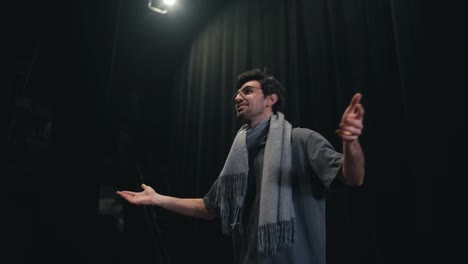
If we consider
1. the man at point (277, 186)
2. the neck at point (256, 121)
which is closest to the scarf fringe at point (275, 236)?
the man at point (277, 186)

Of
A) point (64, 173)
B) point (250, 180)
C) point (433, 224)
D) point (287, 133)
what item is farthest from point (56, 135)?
point (433, 224)

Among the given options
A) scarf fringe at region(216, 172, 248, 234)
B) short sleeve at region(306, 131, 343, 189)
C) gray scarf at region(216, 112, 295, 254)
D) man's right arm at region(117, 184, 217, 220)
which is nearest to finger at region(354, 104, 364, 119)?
short sleeve at region(306, 131, 343, 189)

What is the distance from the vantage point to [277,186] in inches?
57.7

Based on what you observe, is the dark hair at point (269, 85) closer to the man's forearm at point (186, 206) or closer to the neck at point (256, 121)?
the neck at point (256, 121)

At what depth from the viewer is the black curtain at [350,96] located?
5.58 ft

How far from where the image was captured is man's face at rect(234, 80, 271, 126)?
1.85 metres

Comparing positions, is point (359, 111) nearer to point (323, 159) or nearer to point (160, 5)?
point (323, 159)

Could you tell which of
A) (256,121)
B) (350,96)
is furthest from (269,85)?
(350,96)

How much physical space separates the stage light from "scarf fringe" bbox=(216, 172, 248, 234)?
7.67 ft

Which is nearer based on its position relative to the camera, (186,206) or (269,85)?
(186,206)

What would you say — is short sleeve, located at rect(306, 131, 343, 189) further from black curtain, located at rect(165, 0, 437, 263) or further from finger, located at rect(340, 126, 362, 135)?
black curtain, located at rect(165, 0, 437, 263)

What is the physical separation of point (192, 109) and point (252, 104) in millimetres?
1896

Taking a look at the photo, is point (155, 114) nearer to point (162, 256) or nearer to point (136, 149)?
point (136, 149)

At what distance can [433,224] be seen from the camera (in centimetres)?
153
